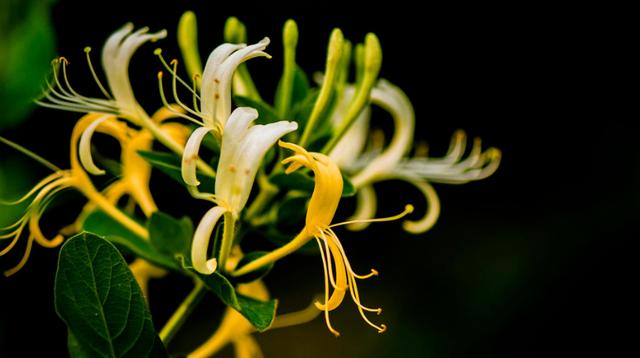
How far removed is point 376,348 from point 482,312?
0.52m

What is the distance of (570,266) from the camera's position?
399cm

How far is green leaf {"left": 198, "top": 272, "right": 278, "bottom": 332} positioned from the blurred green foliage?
1.34 feet

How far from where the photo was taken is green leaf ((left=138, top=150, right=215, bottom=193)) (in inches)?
48.2

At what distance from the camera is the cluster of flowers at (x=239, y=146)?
1.07m

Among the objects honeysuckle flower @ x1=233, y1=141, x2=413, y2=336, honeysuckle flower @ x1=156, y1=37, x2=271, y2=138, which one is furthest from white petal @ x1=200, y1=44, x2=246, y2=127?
honeysuckle flower @ x1=233, y1=141, x2=413, y2=336

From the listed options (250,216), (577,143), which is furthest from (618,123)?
Result: (250,216)

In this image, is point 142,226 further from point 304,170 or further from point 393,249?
point 393,249

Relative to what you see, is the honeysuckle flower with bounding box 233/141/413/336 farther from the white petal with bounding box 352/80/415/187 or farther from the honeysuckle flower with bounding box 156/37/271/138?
the white petal with bounding box 352/80/415/187

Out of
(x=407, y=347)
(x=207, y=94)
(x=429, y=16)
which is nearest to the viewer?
(x=207, y=94)

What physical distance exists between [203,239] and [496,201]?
11.1ft

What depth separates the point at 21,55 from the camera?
131 centimetres

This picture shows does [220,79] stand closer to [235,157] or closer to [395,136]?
[235,157]

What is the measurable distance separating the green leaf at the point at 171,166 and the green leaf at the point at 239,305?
0.49 ft

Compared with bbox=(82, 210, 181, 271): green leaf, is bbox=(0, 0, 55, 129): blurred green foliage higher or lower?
higher
